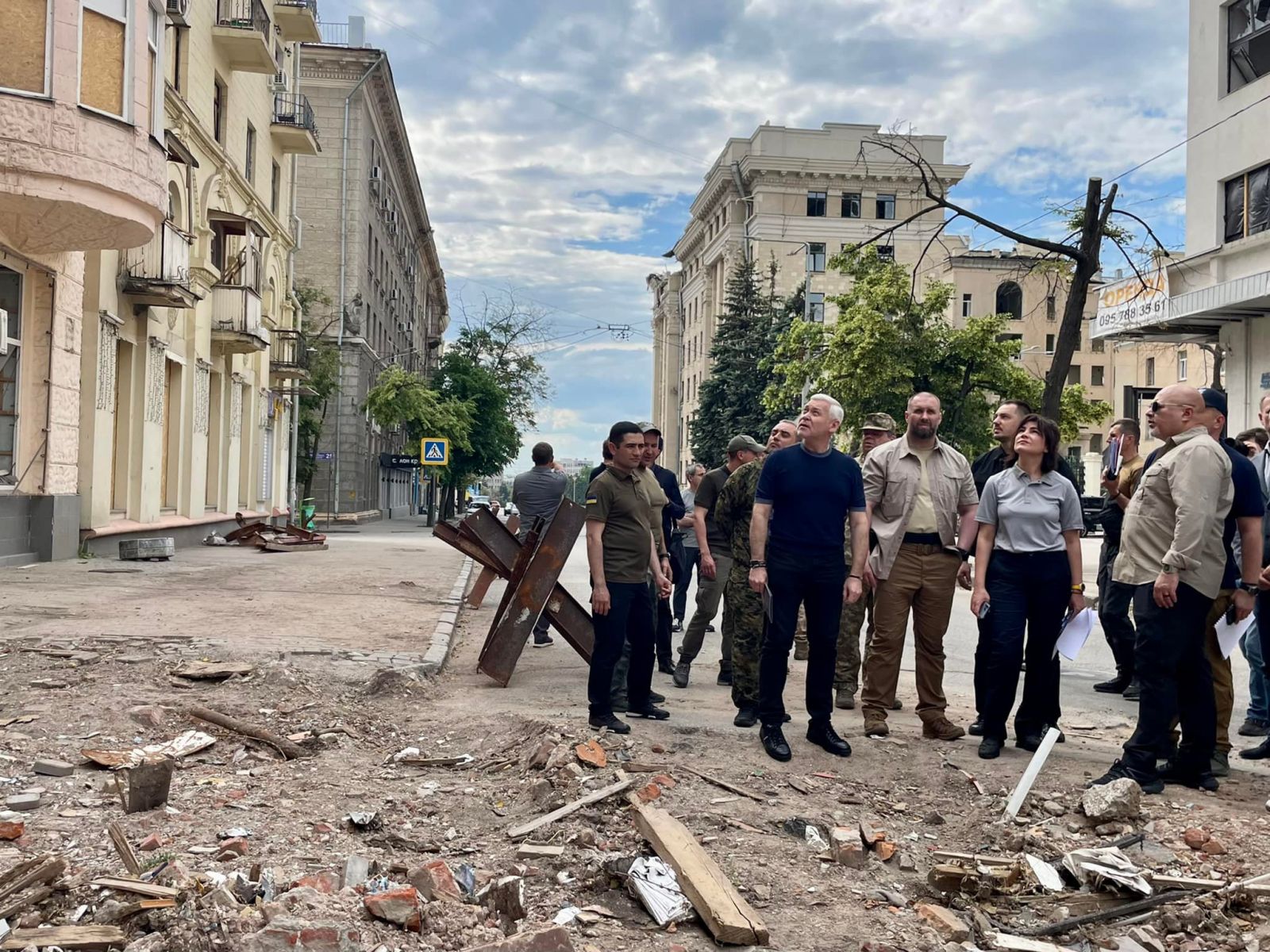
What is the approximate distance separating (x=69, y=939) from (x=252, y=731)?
2658mm

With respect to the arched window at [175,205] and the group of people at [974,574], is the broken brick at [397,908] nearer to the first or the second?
the group of people at [974,574]

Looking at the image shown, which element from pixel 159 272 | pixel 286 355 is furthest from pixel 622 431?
pixel 286 355

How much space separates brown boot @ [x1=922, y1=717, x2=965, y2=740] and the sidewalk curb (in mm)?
3705

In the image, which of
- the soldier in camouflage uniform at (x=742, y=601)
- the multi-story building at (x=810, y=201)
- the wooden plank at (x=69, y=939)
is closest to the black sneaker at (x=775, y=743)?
the soldier in camouflage uniform at (x=742, y=601)

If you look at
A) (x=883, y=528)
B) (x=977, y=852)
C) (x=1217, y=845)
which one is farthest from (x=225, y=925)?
(x=883, y=528)

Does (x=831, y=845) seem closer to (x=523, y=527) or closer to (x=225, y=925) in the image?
(x=225, y=925)

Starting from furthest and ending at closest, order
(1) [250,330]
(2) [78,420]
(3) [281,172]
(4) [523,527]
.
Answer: (3) [281,172] → (1) [250,330] → (2) [78,420] → (4) [523,527]

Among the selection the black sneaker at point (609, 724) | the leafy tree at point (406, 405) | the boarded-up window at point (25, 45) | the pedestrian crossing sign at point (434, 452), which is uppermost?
the boarded-up window at point (25, 45)

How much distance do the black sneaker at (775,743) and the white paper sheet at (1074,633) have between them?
1570mm

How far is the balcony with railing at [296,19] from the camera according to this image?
28484 millimetres

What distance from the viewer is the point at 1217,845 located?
437 cm

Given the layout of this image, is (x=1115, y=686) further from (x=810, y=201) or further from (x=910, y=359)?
(x=810, y=201)

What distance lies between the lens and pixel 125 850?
3.81 m

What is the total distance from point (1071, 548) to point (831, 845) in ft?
8.52
